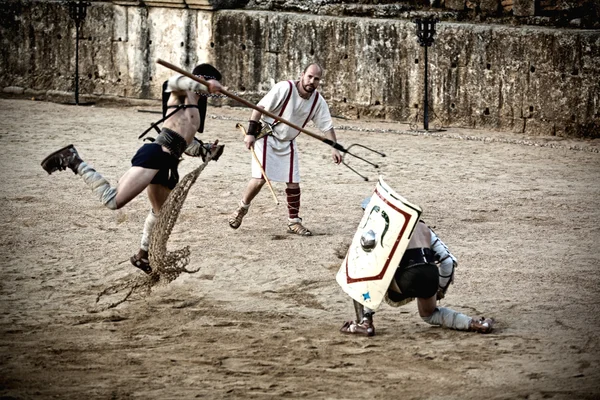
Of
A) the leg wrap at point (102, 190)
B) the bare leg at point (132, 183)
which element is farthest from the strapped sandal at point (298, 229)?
the leg wrap at point (102, 190)

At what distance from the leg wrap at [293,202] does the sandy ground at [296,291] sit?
0.19 metres

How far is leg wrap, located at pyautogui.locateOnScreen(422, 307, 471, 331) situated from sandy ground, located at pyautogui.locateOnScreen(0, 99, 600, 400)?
7cm

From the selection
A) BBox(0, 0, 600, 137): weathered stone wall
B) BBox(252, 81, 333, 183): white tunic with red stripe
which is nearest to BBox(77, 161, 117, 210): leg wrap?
BBox(252, 81, 333, 183): white tunic with red stripe

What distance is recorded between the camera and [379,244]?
259 inches

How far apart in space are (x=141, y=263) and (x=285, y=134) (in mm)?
2318

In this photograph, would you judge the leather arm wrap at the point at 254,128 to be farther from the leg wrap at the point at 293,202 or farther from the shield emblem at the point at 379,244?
the shield emblem at the point at 379,244

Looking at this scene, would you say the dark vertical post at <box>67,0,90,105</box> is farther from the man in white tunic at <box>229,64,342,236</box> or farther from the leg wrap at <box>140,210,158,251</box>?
the leg wrap at <box>140,210,158,251</box>

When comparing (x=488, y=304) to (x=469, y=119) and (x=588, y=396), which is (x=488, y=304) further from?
(x=469, y=119)

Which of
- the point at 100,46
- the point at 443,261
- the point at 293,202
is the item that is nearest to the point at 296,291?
the point at 443,261

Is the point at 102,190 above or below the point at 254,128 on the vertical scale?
below

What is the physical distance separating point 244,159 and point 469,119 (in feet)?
12.9

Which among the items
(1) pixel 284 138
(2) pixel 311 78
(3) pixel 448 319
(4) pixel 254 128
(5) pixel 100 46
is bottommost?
(3) pixel 448 319

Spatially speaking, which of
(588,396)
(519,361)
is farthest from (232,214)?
(588,396)

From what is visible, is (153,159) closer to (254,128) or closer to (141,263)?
(141,263)
